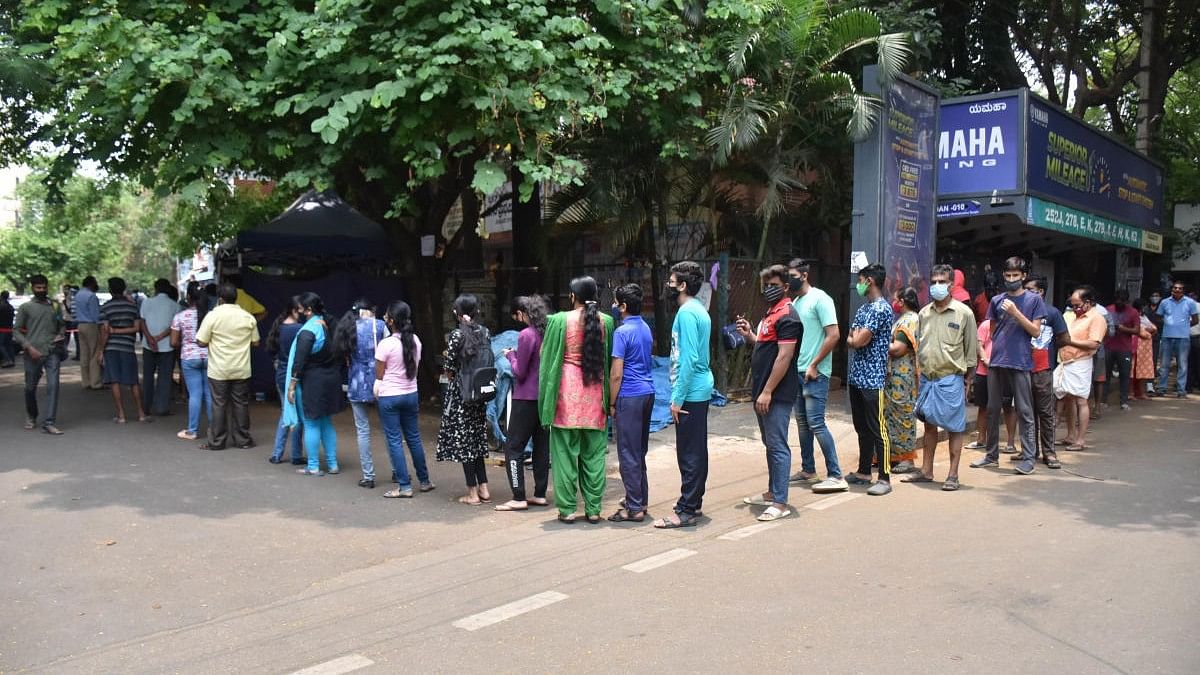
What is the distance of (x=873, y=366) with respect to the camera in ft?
24.3

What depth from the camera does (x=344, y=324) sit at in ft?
25.1

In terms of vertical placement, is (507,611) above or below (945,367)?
below

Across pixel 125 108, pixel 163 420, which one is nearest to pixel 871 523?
pixel 125 108

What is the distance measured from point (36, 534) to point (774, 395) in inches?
206

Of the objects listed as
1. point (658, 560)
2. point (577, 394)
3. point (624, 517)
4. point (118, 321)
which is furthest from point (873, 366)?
point (118, 321)

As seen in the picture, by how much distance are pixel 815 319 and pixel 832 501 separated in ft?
4.78

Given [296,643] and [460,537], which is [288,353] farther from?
[296,643]

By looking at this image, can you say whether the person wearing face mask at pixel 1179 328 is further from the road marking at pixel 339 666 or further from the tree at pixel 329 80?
the road marking at pixel 339 666

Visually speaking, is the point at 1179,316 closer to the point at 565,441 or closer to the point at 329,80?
the point at 565,441

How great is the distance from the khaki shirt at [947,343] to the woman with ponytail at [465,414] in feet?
12.2

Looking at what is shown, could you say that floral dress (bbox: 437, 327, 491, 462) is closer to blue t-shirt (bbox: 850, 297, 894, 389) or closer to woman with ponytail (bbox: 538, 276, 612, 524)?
woman with ponytail (bbox: 538, 276, 612, 524)

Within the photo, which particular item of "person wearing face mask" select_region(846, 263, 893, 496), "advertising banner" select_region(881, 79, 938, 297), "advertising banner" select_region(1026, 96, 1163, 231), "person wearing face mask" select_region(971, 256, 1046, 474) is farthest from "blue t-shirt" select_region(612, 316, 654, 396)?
"advertising banner" select_region(1026, 96, 1163, 231)

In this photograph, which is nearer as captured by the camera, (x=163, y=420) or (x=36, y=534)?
(x=36, y=534)

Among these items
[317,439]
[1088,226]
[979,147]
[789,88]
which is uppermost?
[789,88]
